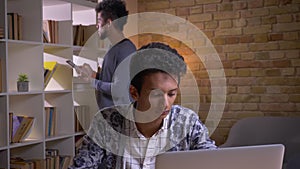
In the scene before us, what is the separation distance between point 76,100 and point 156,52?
7.62ft

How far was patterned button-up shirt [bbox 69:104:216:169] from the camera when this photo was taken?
1363mm

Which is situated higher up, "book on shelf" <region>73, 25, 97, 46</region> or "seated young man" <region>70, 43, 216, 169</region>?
"book on shelf" <region>73, 25, 97, 46</region>

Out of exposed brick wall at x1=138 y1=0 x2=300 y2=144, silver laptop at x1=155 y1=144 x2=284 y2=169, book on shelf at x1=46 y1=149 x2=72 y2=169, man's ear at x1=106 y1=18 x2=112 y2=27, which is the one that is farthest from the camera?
exposed brick wall at x1=138 y1=0 x2=300 y2=144

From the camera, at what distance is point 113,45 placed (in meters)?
2.85

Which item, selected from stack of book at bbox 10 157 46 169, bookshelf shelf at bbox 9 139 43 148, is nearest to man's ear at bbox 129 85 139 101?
bookshelf shelf at bbox 9 139 43 148

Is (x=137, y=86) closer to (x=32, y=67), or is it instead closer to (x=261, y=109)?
(x=32, y=67)

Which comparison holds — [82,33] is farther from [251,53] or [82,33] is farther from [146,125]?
[146,125]

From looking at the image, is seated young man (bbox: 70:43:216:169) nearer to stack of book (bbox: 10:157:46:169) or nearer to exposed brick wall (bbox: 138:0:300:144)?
stack of book (bbox: 10:157:46:169)

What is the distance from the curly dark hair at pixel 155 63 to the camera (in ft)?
4.54

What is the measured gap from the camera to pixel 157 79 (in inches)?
53.6

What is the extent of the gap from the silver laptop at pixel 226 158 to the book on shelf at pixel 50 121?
2.48 metres

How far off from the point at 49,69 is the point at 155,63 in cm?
210

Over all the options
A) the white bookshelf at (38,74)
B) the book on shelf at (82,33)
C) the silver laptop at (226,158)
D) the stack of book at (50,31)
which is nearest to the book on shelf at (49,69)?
the white bookshelf at (38,74)

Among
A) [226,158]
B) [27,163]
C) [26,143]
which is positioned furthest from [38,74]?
[226,158]
